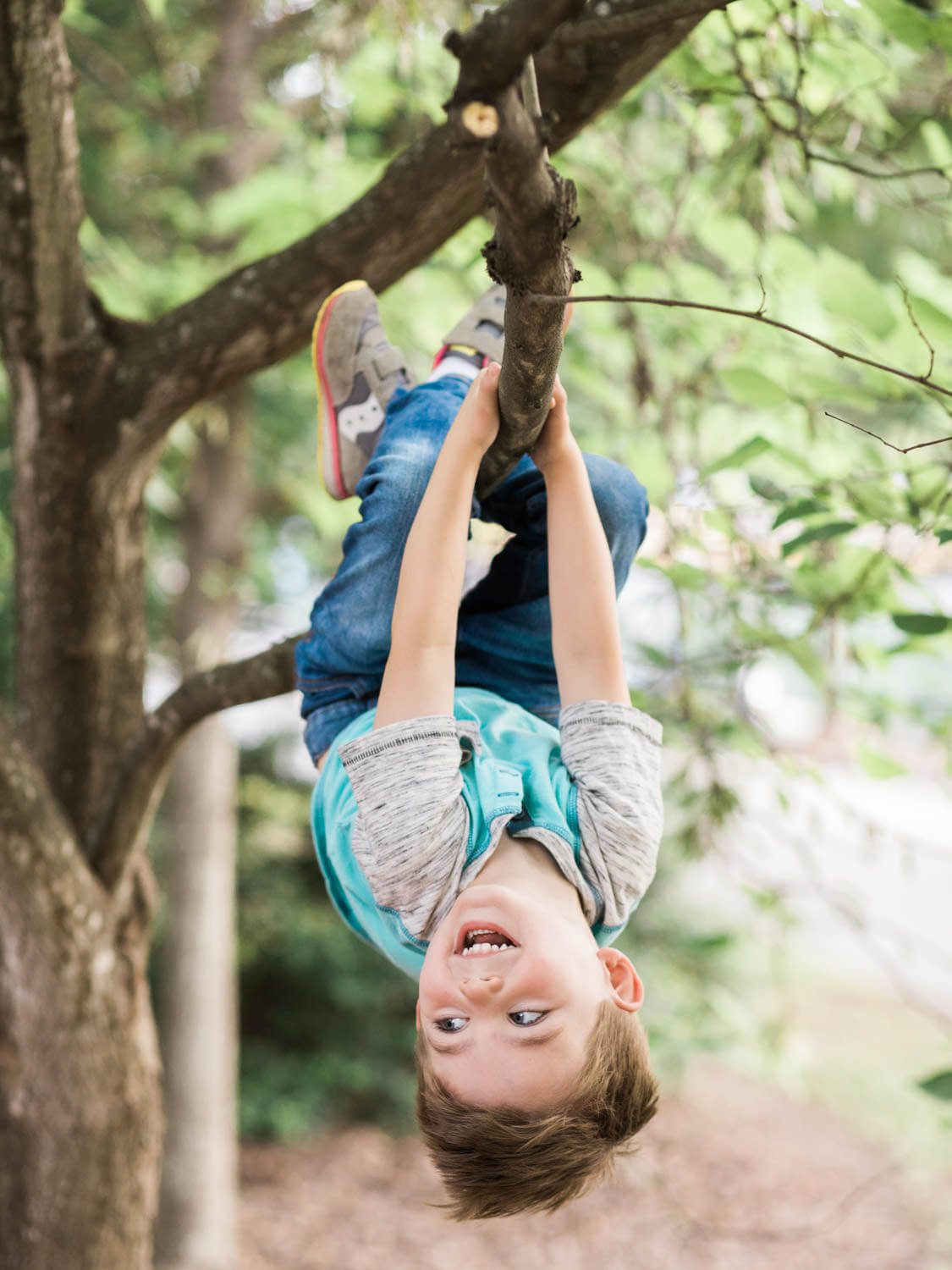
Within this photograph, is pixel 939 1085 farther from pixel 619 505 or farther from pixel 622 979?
pixel 619 505

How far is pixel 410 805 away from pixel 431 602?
0.25 m

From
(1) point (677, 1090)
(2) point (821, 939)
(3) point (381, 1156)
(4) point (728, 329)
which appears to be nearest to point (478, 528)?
(4) point (728, 329)

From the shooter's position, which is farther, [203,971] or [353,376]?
[203,971]

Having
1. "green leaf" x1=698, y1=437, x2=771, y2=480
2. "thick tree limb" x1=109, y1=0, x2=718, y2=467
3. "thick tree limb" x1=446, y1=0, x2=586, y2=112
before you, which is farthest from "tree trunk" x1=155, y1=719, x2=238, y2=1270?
"thick tree limb" x1=446, y1=0, x2=586, y2=112

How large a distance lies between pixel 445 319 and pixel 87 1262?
7.50ft

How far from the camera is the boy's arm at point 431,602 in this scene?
128 centimetres

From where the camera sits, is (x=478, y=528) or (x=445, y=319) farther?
(x=445, y=319)

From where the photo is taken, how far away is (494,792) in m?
1.42

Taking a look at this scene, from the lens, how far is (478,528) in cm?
184

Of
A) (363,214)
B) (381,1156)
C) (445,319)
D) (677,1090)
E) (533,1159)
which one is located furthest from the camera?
(677,1090)

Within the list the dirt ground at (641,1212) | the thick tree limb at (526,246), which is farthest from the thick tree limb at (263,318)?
the dirt ground at (641,1212)

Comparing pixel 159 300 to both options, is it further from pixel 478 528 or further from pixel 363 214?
pixel 478 528

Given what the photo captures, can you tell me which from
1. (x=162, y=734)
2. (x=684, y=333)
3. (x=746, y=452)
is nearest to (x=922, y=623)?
(x=746, y=452)

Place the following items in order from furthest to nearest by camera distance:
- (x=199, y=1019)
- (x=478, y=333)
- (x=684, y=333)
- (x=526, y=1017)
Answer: (x=199, y=1019) → (x=684, y=333) → (x=478, y=333) → (x=526, y=1017)
